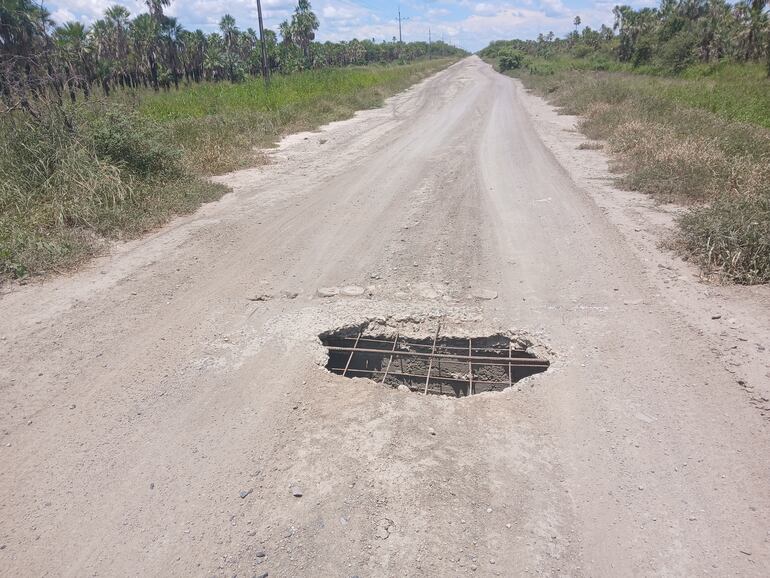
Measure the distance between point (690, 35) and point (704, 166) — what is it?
40.6m

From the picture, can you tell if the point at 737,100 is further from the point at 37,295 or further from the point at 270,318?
the point at 37,295

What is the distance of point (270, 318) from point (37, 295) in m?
2.58

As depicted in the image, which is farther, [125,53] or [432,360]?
[125,53]

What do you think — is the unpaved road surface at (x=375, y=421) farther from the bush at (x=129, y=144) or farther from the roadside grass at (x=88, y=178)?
the bush at (x=129, y=144)

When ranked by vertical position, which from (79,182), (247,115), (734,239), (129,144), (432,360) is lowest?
(432,360)

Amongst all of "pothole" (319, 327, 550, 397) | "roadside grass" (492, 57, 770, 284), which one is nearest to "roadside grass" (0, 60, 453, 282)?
"pothole" (319, 327, 550, 397)

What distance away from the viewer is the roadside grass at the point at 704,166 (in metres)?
5.19

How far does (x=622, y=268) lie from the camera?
5539 mm

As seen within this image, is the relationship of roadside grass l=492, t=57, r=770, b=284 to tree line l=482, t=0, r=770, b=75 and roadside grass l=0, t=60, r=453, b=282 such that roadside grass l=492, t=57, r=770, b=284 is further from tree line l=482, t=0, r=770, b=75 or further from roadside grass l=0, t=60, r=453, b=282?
tree line l=482, t=0, r=770, b=75

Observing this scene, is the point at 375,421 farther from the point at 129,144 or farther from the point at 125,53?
the point at 125,53

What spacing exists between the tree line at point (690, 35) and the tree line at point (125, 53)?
2859cm

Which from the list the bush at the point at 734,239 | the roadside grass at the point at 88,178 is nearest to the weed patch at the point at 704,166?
the bush at the point at 734,239

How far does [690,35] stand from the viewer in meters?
39.1

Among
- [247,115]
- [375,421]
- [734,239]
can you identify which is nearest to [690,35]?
[247,115]
